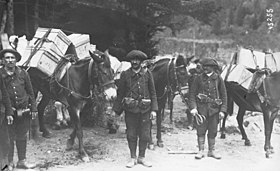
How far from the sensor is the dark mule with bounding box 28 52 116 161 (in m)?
6.36

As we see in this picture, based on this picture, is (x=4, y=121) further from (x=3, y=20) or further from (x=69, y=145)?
(x=3, y=20)

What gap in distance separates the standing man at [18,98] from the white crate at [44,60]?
1.09m

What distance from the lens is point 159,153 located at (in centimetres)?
739

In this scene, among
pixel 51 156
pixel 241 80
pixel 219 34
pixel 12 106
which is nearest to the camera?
pixel 12 106

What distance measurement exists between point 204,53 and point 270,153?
5917 millimetres

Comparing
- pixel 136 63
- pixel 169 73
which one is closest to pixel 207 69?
pixel 169 73

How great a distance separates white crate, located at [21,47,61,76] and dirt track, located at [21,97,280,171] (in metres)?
1.56

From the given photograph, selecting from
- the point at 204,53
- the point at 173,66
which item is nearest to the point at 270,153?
the point at 173,66

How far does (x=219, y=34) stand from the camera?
989cm

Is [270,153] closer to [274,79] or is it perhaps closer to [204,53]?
[274,79]

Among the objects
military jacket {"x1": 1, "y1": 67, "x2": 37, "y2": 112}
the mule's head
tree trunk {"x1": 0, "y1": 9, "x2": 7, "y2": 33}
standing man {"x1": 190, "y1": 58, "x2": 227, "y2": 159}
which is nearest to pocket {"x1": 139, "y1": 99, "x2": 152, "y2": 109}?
the mule's head

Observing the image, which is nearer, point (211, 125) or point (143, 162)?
point (143, 162)

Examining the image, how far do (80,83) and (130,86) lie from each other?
47.4 inches

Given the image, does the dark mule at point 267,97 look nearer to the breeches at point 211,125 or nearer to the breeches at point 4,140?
the breeches at point 211,125
